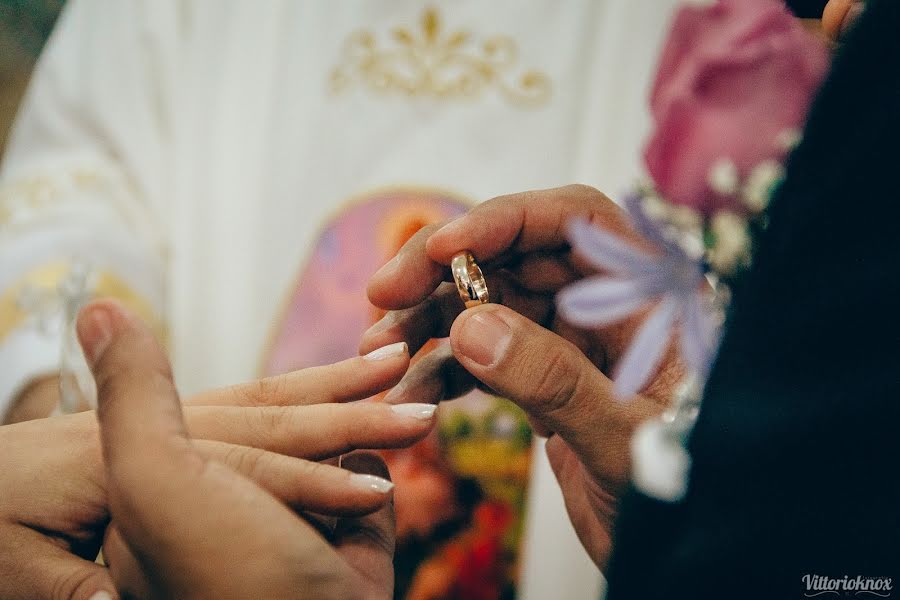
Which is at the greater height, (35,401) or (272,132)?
(272,132)

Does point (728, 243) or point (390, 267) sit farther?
point (390, 267)

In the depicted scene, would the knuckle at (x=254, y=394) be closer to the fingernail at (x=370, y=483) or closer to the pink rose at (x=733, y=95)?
the fingernail at (x=370, y=483)

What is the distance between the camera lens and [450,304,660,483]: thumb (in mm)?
379

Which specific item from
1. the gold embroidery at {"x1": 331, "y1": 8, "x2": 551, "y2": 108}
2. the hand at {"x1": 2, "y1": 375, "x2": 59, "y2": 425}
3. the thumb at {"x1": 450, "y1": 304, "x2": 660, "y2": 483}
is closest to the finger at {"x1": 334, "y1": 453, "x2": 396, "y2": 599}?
the thumb at {"x1": 450, "y1": 304, "x2": 660, "y2": 483}

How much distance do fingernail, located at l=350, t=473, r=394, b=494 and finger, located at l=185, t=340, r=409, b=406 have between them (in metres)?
0.09

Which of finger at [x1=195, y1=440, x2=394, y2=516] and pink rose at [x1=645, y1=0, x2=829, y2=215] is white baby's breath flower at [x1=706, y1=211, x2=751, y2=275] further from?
finger at [x1=195, y1=440, x2=394, y2=516]

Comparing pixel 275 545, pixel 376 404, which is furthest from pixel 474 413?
pixel 275 545

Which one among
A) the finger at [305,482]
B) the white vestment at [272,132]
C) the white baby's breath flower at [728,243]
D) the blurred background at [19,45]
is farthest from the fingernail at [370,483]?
the blurred background at [19,45]

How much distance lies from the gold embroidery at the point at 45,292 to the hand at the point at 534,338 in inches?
13.3

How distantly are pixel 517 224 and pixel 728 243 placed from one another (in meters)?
0.21

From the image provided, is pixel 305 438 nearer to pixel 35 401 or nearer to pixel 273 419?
pixel 273 419

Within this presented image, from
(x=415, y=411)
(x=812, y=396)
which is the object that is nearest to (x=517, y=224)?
(x=415, y=411)

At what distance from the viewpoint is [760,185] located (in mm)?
229

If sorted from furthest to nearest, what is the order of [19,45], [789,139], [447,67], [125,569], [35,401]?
[19,45] → [447,67] → [35,401] → [125,569] → [789,139]
